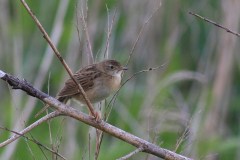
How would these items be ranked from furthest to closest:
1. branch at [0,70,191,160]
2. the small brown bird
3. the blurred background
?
the blurred background, the small brown bird, branch at [0,70,191,160]

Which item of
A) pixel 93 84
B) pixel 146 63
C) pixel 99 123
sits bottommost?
pixel 99 123

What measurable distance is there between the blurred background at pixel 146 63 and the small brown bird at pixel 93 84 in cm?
105

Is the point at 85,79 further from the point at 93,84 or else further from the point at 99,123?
the point at 99,123

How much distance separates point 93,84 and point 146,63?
2065 mm

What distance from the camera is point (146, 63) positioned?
552 centimetres

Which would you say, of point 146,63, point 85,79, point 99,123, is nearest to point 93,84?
point 85,79

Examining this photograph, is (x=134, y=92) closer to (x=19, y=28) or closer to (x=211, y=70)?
(x=211, y=70)

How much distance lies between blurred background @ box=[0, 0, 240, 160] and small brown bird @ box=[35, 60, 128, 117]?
1.05 m

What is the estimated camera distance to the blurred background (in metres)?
4.78

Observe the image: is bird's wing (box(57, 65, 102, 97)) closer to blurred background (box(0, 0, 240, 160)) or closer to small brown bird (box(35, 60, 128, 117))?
small brown bird (box(35, 60, 128, 117))

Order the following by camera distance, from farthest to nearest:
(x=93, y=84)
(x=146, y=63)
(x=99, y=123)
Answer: (x=146, y=63)
(x=93, y=84)
(x=99, y=123)

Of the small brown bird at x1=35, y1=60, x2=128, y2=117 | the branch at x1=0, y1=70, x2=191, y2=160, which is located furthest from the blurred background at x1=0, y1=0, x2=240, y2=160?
the branch at x1=0, y1=70, x2=191, y2=160

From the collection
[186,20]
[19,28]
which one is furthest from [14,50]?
[186,20]

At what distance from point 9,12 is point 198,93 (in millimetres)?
3324
